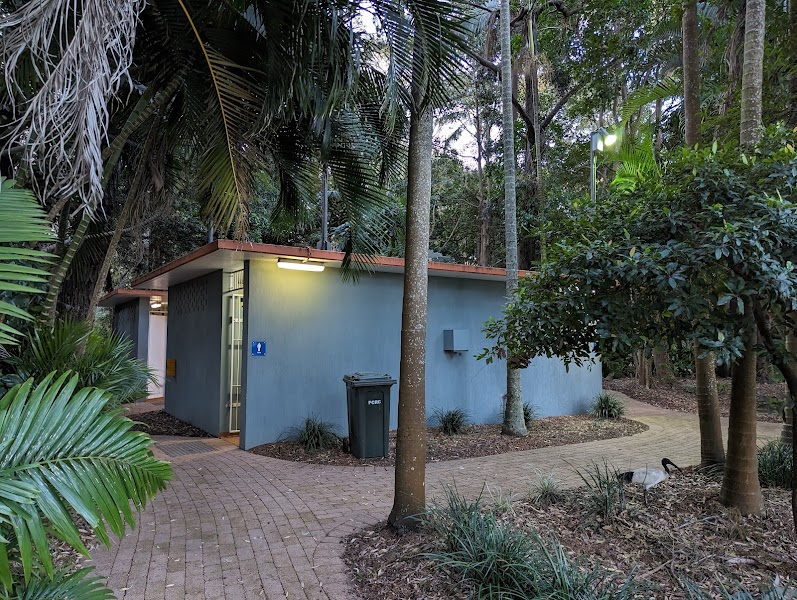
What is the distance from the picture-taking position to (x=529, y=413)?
32.4ft

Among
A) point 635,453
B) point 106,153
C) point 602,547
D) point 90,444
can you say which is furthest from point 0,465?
point 635,453

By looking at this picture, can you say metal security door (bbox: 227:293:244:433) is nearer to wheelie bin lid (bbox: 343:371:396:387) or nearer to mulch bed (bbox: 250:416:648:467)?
mulch bed (bbox: 250:416:648:467)

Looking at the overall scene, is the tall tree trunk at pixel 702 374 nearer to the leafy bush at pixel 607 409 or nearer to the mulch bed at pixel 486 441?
the mulch bed at pixel 486 441

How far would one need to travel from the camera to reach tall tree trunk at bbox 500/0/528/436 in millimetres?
8484

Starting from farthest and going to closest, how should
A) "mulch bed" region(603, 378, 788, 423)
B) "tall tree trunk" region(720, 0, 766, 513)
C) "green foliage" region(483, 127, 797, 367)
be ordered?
"mulch bed" region(603, 378, 788, 423), "tall tree trunk" region(720, 0, 766, 513), "green foliage" region(483, 127, 797, 367)

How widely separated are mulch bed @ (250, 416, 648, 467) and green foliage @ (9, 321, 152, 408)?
2.84 metres

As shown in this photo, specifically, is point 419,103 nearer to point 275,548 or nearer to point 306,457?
point 275,548

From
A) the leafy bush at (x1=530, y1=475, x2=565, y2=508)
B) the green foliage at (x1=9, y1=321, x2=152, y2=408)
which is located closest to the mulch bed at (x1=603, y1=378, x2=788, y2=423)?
the leafy bush at (x1=530, y1=475, x2=565, y2=508)

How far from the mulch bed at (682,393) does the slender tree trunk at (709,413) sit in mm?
6795

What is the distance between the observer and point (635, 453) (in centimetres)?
763

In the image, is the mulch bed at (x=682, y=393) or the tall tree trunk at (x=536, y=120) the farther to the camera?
the tall tree trunk at (x=536, y=120)

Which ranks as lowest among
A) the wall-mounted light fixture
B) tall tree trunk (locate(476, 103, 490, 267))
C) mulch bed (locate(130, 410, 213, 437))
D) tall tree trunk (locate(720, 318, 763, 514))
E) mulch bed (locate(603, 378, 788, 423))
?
mulch bed (locate(130, 410, 213, 437))

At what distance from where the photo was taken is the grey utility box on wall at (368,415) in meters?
7.07

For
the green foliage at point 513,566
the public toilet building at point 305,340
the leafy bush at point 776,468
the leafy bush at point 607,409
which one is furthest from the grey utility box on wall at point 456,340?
the green foliage at point 513,566
